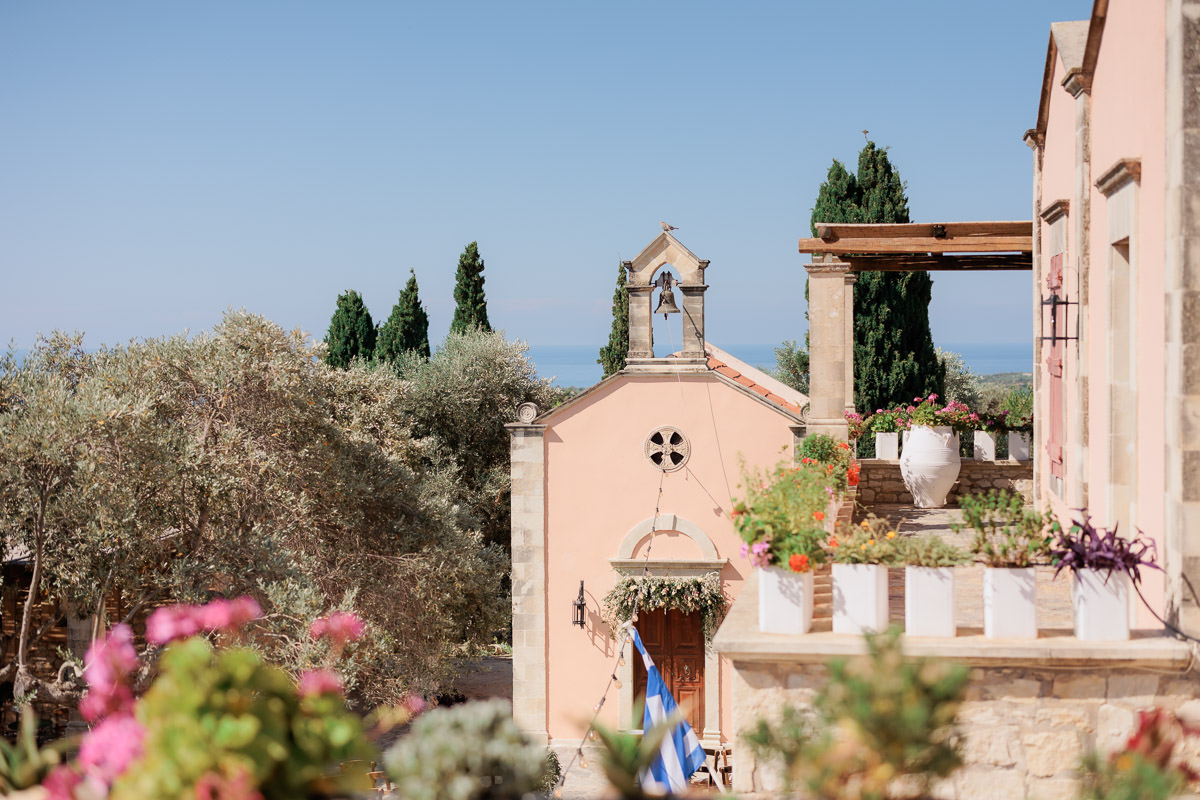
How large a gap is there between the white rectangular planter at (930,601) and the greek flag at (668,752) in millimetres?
4843

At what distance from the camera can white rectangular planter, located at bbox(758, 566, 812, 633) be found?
4.96 m

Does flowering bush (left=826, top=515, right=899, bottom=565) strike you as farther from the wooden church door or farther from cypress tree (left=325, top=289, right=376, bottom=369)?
cypress tree (left=325, top=289, right=376, bottom=369)

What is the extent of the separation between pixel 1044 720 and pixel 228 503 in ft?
34.3

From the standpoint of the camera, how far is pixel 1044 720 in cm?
464

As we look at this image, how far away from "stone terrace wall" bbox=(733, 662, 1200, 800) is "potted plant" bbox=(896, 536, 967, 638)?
0.88 feet

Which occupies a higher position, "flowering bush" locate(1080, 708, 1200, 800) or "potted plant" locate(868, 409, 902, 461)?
"potted plant" locate(868, 409, 902, 461)

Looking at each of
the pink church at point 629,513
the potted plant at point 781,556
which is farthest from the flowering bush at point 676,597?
the potted plant at point 781,556

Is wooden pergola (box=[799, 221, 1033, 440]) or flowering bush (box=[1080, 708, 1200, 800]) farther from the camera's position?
wooden pergola (box=[799, 221, 1033, 440])

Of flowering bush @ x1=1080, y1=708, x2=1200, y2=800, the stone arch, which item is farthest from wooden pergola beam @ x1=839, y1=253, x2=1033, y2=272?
flowering bush @ x1=1080, y1=708, x2=1200, y2=800

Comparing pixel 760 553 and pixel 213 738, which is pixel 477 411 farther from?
pixel 213 738

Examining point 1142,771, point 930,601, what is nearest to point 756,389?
point 930,601

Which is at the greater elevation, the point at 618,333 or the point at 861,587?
the point at 618,333

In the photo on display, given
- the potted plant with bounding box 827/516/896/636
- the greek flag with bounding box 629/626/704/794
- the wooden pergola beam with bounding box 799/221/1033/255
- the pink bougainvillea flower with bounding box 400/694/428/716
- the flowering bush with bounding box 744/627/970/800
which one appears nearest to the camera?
the flowering bush with bounding box 744/627/970/800

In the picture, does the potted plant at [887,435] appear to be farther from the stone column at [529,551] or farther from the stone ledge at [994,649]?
the stone ledge at [994,649]
